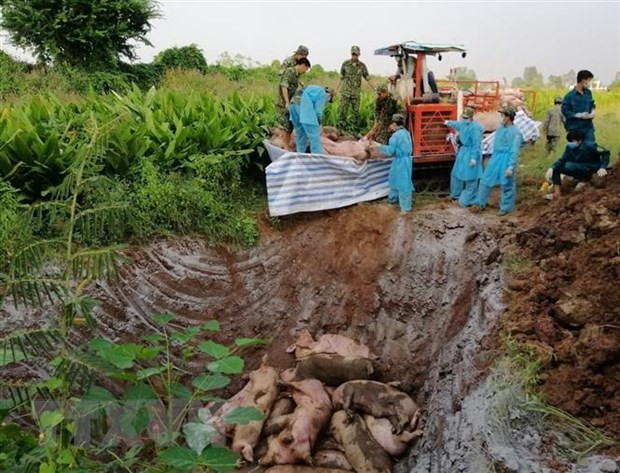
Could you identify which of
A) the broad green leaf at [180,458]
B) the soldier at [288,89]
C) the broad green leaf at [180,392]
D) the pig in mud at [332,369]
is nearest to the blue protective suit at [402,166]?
the soldier at [288,89]

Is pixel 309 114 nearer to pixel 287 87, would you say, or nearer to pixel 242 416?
pixel 287 87

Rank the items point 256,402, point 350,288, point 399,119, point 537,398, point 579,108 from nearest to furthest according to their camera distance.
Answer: point 537,398
point 256,402
point 350,288
point 579,108
point 399,119

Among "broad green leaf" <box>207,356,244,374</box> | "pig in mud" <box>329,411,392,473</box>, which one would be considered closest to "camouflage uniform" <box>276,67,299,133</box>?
"pig in mud" <box>329,411,392,473</box>

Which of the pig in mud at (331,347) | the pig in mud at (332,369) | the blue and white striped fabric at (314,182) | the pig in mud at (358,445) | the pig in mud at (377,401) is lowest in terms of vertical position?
the pig in mud at (358,445)

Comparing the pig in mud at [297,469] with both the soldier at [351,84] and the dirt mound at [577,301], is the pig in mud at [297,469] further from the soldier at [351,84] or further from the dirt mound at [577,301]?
the soldier at [351,84]

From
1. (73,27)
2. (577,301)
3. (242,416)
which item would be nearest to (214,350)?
(242,416)

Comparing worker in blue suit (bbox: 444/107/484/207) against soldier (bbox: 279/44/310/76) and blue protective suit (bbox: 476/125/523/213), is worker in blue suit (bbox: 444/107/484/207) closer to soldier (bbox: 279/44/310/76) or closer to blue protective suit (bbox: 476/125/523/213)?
Answer: blue protective suit (bbox: 476/125/523/213)

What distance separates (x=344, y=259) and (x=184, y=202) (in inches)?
85.7

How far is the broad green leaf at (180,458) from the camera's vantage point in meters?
2.87

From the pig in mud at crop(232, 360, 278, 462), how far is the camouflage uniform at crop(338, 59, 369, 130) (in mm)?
4715

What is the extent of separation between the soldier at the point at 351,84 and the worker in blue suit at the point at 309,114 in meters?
1.13

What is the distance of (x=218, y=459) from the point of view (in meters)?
2.96

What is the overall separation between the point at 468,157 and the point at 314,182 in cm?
210

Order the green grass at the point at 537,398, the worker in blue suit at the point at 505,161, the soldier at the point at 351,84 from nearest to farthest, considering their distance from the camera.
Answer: the green grass at the point at 537,398, the worker in blue suit at the point at 505,161, the soldier at the point at 351,84
